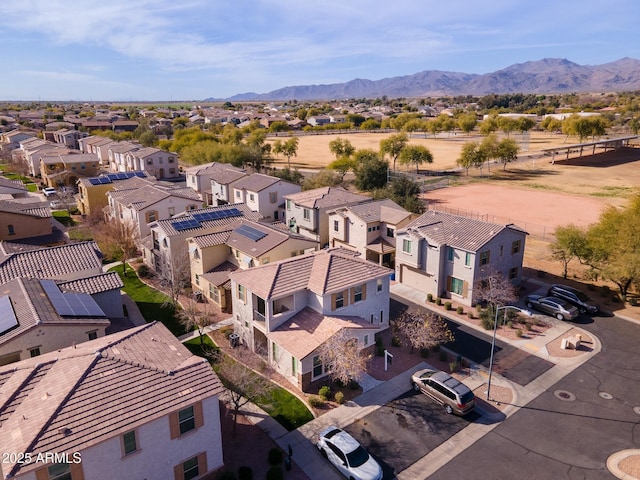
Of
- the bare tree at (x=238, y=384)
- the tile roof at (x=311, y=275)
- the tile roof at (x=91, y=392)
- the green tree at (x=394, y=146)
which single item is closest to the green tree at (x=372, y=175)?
the green tree at (x=394, y=146)

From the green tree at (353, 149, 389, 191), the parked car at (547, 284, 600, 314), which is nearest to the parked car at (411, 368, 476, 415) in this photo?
the parked car at (547, 284, 600, 314)

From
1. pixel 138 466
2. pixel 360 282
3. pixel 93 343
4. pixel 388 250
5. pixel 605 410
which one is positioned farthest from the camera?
pixel 388 250

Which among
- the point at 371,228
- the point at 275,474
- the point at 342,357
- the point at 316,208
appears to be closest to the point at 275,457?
the point at 275,474

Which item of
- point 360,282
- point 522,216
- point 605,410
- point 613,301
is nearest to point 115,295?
point 360,282

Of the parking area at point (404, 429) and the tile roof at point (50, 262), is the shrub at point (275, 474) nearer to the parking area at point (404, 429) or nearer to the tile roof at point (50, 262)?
the parking area at point (404, 429)

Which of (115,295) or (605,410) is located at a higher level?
(115,295)

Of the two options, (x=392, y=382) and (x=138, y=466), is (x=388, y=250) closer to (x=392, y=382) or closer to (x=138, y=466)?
(x=392, y=382)

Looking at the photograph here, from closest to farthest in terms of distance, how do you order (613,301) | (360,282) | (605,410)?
(605,410)
(360,282)
(613,301)

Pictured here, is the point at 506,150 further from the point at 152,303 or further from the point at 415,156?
the point at 152,303
